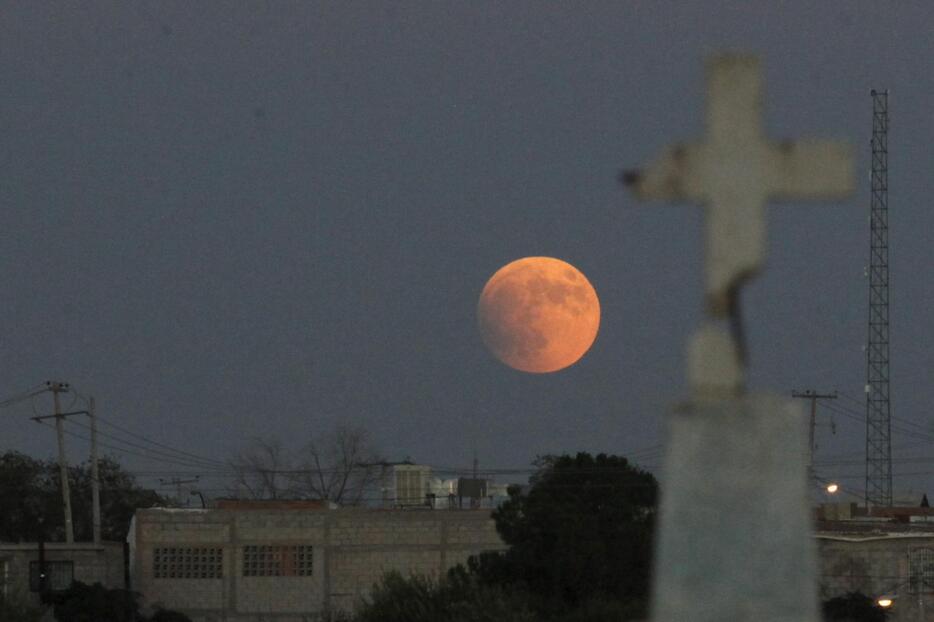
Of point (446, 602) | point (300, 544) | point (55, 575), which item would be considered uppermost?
point (446, 602)

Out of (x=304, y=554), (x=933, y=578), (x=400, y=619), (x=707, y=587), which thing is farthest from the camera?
(x=304, y=554)

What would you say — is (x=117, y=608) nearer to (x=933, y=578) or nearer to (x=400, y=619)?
(x=400, y=619)

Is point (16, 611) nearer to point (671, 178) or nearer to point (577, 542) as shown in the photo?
point (577, 542)

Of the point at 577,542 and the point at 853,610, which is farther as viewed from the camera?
the point at 853,610

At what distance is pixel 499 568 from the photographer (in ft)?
124

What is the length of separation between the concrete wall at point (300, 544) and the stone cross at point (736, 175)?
5068cm

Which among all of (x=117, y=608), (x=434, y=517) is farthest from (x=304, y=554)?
(x=117, y=608)

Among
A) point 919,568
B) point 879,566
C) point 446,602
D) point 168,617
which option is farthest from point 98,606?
point 919,568

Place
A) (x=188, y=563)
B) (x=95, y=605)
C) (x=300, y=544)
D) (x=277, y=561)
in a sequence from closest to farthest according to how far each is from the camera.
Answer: (x=95, y=605), (x=188, y=563), (x=277, y=561), (x=300, y=544)

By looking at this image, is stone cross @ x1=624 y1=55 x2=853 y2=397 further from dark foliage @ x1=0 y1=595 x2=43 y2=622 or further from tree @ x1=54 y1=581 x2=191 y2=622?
tree @ x1=54 y1=581 x2=191 y2=622

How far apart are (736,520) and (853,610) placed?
38163 millimetres

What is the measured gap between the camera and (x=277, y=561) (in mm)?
56062

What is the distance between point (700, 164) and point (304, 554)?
51968mm

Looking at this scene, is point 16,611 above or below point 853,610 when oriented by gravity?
above
